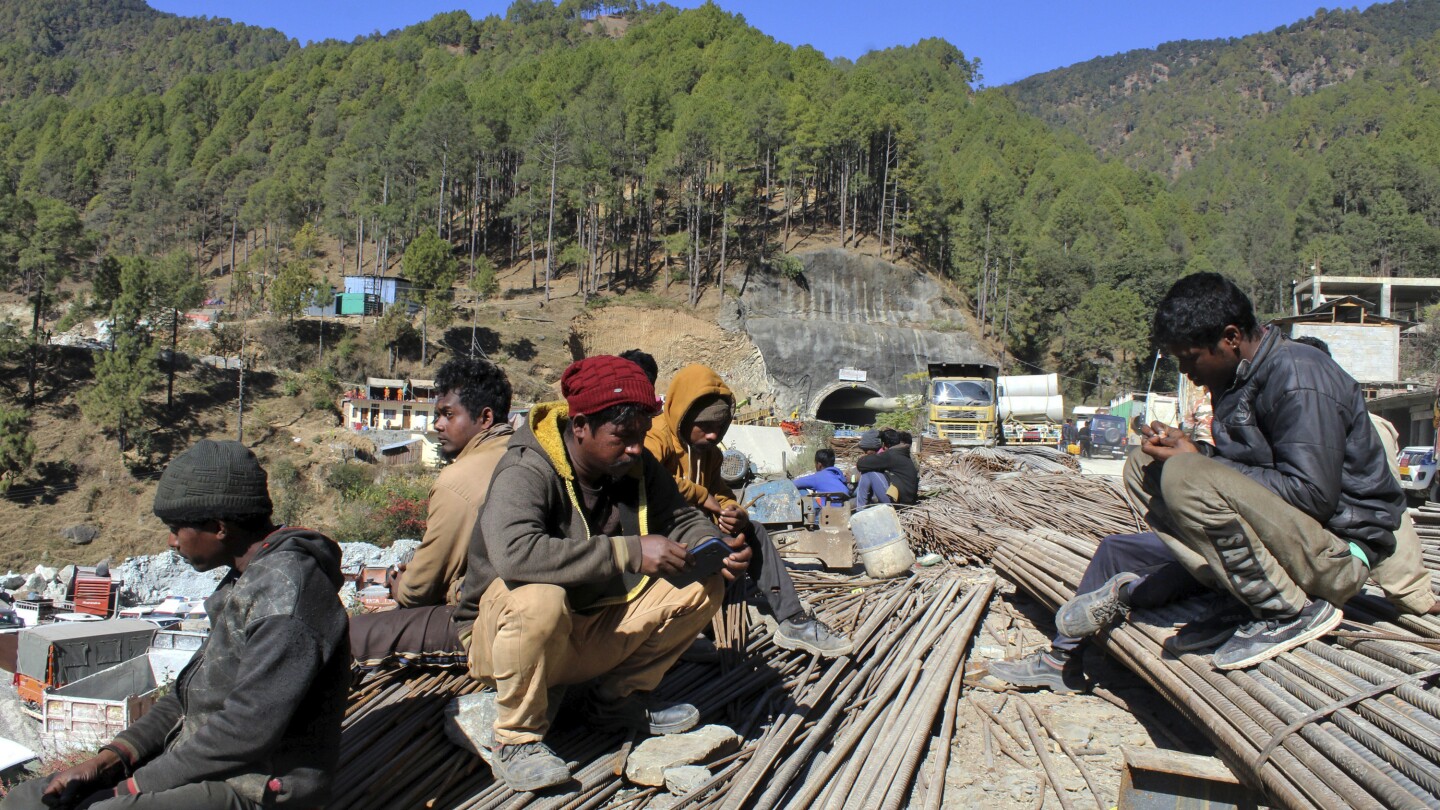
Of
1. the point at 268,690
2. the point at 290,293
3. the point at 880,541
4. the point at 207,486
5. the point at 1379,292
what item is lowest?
the point at 880,541

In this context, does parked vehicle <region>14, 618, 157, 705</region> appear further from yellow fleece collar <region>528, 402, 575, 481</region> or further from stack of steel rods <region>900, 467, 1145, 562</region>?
stack of steel rods <region>900, 467, 1145, 562</region>

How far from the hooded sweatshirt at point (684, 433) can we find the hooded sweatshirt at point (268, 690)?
208 centimetres

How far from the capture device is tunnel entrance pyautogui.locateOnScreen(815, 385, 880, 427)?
45500 millimetres

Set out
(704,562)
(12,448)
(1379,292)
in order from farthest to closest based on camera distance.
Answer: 1. (1379,292)
2. (12,448)
3. (704,562)

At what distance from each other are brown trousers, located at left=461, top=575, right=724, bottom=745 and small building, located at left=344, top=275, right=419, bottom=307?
4618 cm

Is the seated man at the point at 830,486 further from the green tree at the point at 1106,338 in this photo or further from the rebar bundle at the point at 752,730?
the green tree at the point at 1106,338

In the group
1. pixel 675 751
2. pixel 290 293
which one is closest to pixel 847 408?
pixel 290 293

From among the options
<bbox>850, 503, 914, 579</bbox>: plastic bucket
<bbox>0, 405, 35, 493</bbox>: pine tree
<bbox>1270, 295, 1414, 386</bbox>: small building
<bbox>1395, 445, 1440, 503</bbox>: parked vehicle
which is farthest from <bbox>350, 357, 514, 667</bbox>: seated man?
<bbox>0, 405, 35, 493</bbox>: pine tree

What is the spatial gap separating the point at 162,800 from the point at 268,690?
13.1 inches

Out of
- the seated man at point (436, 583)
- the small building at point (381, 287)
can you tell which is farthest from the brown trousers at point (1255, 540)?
the small building at point (381, 287)

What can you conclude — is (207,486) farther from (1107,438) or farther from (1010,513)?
(1107,438)

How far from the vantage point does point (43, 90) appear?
127188 mm

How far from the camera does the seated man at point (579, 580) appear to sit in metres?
2.83

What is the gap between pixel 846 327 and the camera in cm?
4678
